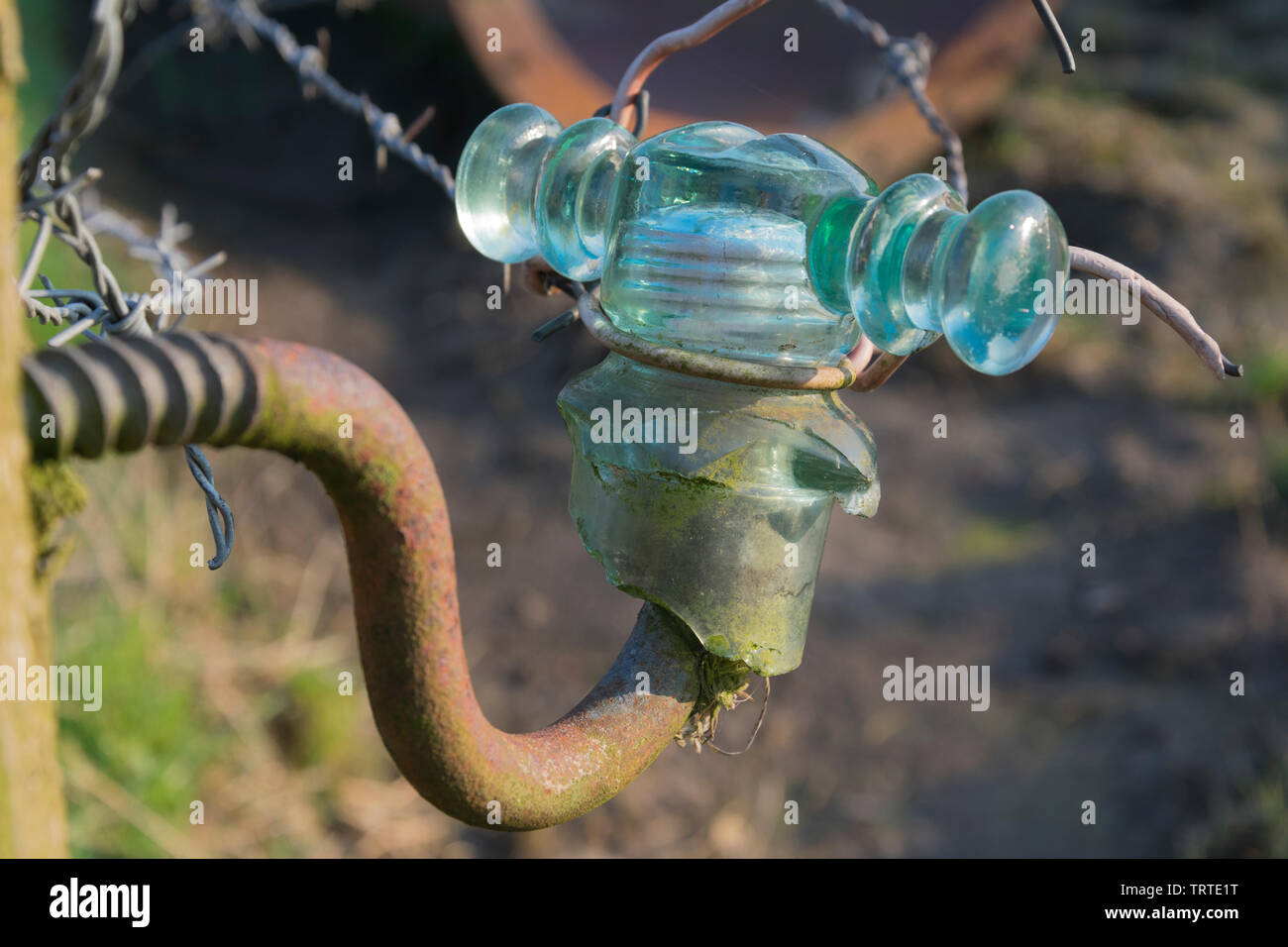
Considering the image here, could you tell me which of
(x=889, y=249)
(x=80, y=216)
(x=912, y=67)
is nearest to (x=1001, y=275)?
(x=889, y=249)

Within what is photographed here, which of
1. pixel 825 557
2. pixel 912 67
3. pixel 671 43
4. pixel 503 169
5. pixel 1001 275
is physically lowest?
pixel 825 557

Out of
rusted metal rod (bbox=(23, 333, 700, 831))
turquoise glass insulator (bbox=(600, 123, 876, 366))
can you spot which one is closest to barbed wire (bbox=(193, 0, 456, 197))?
turquoise glass insulator (bbox=(600, 123, 876, 366))

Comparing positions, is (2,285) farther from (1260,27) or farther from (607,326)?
(1260,27)

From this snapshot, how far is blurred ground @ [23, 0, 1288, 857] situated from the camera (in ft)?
8.16

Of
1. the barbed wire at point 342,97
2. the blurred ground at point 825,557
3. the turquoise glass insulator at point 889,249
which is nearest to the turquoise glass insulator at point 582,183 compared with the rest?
the turquoise glass insulator at point 889,249

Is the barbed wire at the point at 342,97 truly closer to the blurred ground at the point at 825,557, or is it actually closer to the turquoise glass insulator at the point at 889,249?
the turquoise glass insulator at the point at 889,249

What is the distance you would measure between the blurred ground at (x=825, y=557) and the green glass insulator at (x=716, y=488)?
1884 millimetres

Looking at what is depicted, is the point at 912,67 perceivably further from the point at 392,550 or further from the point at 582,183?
the point at 392,550

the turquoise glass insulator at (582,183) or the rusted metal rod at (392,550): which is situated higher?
the turquoise glass insulator at (582,183)

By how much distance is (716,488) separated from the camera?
632mm

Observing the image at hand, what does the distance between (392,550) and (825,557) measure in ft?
9.16

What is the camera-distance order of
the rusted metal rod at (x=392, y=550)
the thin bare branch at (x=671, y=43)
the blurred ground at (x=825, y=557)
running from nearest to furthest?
the rusted metal rod at (x=392, y=550), the thin bare branch at (x=671, y=43), the blurred ground at (x=825, y=557)

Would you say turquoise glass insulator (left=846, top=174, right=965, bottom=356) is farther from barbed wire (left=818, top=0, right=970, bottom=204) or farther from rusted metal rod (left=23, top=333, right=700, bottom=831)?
barbed wire (left=818, top=0, right=970, bottom=204)

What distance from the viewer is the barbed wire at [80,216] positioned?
491 millimetres
